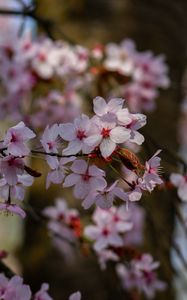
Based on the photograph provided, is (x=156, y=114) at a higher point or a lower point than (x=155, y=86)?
lower

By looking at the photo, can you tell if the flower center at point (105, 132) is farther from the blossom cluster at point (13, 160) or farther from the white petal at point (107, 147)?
the blossom cluster at point (13, 160)

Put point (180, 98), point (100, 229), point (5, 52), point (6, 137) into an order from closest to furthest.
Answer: point (6, 137) → point (100, 229) → point (5, 52) → point (180, 98)

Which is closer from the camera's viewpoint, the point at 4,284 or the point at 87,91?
the point at 4,284

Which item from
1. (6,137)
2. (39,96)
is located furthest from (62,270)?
(6,137)

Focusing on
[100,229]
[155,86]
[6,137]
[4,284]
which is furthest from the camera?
[155,86]

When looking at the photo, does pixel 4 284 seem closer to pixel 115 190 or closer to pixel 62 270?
pixel 115 190

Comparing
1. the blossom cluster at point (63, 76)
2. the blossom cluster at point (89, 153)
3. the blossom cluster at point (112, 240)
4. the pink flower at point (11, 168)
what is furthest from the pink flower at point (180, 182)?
the blossom cluster at point (63, 76)

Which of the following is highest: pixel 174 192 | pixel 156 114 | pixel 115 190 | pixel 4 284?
pixel 115 190
